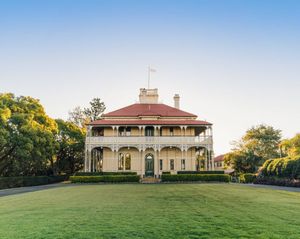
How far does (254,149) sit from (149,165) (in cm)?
1953

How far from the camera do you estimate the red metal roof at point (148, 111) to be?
36062 mm

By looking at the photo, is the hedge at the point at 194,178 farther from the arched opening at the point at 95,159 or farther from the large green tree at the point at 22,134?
the large green tree at the point at 22,134

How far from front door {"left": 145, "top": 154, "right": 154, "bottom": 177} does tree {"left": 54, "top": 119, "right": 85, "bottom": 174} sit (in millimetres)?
13551

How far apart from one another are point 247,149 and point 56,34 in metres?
35.9

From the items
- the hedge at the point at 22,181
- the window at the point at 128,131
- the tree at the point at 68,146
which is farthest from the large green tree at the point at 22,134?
the window at the point at 128,131

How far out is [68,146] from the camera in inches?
1641

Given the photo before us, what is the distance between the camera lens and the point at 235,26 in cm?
1719

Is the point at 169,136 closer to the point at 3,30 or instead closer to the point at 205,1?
the point at 205,1

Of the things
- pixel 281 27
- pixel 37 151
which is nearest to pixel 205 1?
pixel 281 27

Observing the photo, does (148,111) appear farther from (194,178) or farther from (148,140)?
(194,178)

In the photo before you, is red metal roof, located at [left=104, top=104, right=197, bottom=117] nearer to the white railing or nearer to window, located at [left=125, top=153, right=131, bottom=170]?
the white railing

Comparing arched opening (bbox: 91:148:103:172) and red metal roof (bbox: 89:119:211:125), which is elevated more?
red metal roof (bbox: 89:119:211:125)

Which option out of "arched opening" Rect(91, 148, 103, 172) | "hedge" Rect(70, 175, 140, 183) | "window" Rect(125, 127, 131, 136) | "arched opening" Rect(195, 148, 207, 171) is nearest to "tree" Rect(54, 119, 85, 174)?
"arched opening" Rect(91, 148, 103, 172)

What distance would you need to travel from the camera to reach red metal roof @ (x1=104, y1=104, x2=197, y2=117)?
3606cm
